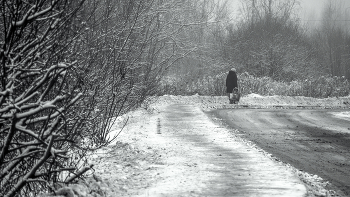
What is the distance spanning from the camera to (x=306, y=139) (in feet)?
47.0

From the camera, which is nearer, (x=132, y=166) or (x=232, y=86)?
(x=132, y=166)

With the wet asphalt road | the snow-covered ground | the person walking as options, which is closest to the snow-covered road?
the snow-covered ground

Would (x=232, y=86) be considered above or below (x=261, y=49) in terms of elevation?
below

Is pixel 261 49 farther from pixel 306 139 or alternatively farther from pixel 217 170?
pixel 217 170

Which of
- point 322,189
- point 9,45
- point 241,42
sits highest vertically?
point 241,42

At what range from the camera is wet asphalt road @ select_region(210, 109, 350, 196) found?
9.60 m

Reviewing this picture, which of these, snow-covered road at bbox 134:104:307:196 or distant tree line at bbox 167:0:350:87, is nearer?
snow-covered road at bbox 134:104:307:196

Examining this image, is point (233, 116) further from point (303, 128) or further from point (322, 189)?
point (322, 189)

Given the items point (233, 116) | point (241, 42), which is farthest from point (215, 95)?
point (233, 116)

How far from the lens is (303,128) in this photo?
17.4m

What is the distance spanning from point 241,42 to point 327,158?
33919mm

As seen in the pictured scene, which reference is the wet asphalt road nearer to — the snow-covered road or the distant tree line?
the snow-covered road

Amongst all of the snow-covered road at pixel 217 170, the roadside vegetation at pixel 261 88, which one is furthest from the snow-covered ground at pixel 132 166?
the roadside vegetation at pixel 261 88

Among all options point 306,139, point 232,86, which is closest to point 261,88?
point 232,86
